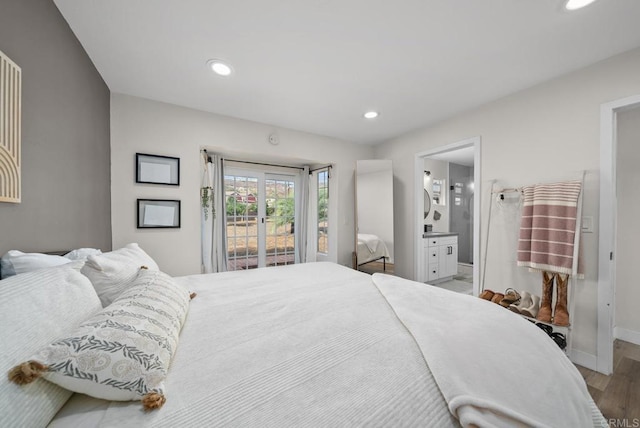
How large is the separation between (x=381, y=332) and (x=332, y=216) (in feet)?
9.77

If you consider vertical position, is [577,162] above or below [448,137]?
below

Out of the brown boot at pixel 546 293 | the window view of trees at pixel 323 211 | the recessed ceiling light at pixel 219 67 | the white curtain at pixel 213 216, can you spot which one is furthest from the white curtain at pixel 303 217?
the brown boot at pixel 546 293

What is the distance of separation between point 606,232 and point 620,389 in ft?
3.69

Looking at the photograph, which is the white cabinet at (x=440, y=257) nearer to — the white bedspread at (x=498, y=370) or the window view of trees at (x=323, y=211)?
the window view of trees at (x=323, y=211)

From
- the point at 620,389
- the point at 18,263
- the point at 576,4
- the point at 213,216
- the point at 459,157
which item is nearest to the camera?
the point at 18,263

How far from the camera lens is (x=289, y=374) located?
0.78 meters

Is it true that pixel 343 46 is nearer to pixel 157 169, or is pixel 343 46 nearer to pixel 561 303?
pixel 157 169

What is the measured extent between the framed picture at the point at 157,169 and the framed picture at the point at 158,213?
215 millimetres

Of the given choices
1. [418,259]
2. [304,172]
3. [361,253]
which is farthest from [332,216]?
[418,259]

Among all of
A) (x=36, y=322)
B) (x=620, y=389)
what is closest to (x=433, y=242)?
(x=620, y=389)

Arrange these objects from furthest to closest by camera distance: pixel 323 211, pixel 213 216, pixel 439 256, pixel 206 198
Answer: pixel 323 211, pixel 439 256, pixel 213 216, pixel 206 198

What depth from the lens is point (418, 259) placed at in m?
3.59

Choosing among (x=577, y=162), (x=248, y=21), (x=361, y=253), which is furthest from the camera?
(x=361, y=253)

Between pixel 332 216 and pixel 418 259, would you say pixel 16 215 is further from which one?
pixel 418 259
